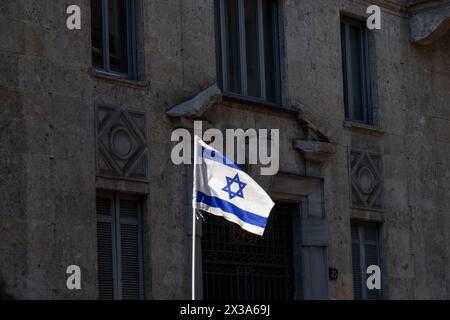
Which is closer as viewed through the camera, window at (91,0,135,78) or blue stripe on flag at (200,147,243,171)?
blue stripe on flag at (200,147,243,171)

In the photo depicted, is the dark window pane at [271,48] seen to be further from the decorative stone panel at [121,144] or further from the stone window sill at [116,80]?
the decorative stone panel at [121,144]

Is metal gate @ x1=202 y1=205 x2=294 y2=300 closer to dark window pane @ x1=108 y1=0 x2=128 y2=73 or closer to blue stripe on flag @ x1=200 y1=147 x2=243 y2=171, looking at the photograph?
dark window pane @ x1=108 y1=0 x2=128 y2=73

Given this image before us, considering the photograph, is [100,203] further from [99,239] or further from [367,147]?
[367,147]

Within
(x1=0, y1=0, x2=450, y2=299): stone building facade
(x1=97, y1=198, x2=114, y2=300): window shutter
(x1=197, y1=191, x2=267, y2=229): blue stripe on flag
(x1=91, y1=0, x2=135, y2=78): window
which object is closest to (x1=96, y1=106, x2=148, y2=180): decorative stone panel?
(x1=0, y1=0, x2=450, y2=299): stone building facade

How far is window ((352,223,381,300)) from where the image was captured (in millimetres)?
25688

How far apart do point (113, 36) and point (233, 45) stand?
2605 millimetres

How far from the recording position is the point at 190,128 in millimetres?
22500

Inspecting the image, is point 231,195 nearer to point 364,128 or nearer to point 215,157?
point 215,157

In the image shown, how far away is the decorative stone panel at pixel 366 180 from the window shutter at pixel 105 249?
552cm

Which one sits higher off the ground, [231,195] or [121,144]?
[121,144]

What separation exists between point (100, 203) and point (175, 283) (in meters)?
1.67

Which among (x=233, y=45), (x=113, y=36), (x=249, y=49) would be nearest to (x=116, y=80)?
(x=113, y=36)

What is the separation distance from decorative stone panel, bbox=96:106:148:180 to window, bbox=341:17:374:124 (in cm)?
554

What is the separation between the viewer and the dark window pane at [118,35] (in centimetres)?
2220
